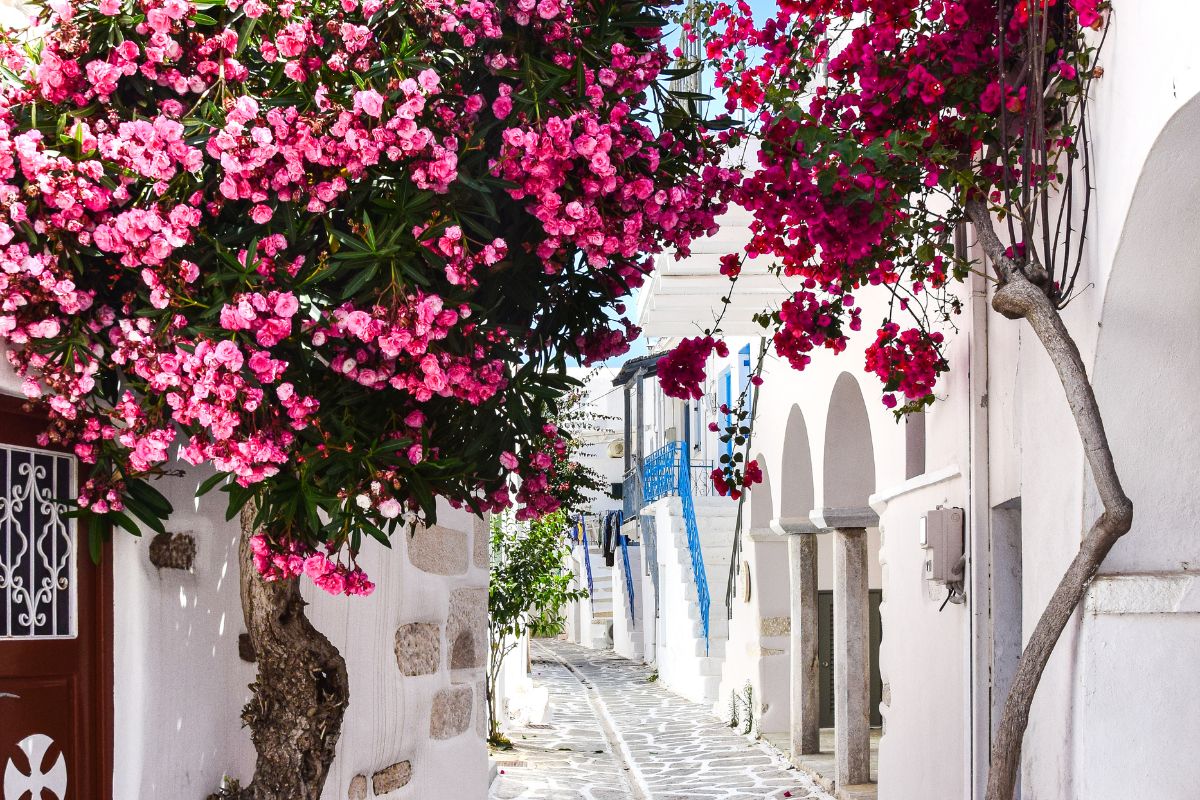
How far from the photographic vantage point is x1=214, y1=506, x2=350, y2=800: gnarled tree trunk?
2.89 meters

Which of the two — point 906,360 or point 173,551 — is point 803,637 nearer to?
point 906,360

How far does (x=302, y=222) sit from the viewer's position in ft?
7.86

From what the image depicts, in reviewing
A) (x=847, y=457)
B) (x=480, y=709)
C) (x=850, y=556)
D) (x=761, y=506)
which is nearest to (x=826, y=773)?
(x=850, y=556)

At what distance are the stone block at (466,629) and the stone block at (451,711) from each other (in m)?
0.09

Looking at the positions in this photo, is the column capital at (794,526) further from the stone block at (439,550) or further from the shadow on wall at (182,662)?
the shadow on wall at (182,662)

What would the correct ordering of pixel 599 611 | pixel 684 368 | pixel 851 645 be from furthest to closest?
pixel 599 611 < pixel 851 645 < pixel 684 368

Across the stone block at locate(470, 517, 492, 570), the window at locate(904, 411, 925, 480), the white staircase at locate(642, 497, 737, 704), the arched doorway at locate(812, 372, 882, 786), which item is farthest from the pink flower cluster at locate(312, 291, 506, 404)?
the white staircase at locate(642, 497, 737, 704)

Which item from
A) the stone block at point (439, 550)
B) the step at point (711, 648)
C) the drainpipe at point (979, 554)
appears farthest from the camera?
the step at point (711, 648)

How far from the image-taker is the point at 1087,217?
3.46 meters

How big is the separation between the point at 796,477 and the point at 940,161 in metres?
7.20

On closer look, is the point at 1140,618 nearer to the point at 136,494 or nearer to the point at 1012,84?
the point at 1012,84

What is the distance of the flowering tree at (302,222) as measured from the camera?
2.28 meters

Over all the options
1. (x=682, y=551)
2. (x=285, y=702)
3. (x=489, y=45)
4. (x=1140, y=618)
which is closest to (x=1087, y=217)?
(x=1140, y=618)

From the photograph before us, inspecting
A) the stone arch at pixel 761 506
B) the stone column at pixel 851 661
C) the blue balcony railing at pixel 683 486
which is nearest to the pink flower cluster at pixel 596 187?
the stone column at pixel 851 661
